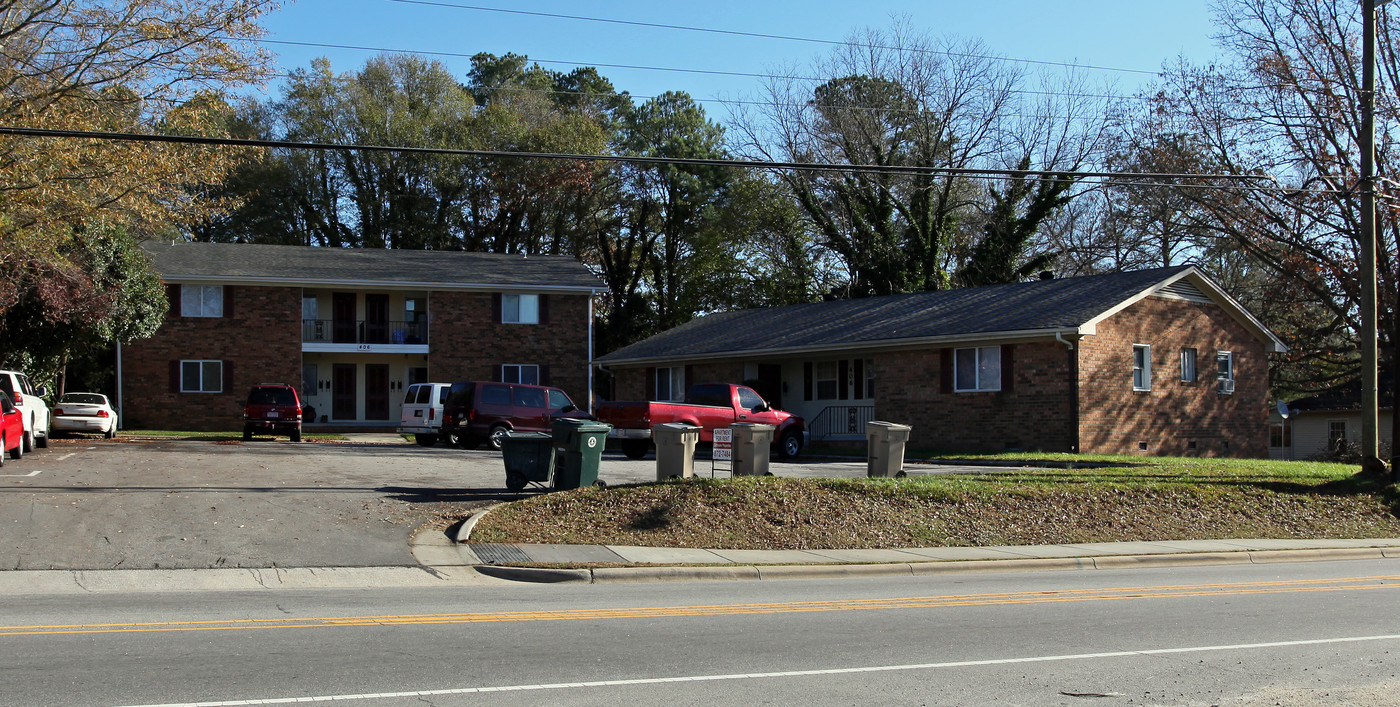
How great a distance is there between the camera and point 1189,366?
29484 mm

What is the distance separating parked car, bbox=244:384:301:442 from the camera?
30.2 m

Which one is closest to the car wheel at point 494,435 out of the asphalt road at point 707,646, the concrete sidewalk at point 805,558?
the concrete sidewalk at point 805,558

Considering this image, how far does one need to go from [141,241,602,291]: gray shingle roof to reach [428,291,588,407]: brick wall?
28.6 inches

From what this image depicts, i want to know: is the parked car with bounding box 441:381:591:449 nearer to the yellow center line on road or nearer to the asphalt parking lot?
the asphalt parking lot

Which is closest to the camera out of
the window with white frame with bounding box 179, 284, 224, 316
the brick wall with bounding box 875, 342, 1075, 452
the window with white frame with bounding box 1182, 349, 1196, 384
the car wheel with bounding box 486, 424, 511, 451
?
the brick wall with bounding box 875, 342, 1075, 452

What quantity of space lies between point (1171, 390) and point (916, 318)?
22.5ft

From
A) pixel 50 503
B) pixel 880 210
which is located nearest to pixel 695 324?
pixel 880 210

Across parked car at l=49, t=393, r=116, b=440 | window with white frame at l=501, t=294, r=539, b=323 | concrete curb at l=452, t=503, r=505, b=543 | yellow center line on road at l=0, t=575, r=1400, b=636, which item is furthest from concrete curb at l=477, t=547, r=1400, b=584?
window with white frame at l=501, t=294, r=539, b=323

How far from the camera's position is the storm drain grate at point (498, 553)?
12383 mm

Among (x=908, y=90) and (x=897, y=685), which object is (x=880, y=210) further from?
(x=897, y=685)

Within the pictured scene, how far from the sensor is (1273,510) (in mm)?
17797

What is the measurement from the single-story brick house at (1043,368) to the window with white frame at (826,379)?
41mm

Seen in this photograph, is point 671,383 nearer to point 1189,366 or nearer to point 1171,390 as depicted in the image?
point 1171,390

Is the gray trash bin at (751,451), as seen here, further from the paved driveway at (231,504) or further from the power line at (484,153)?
the power line at (484,153)
